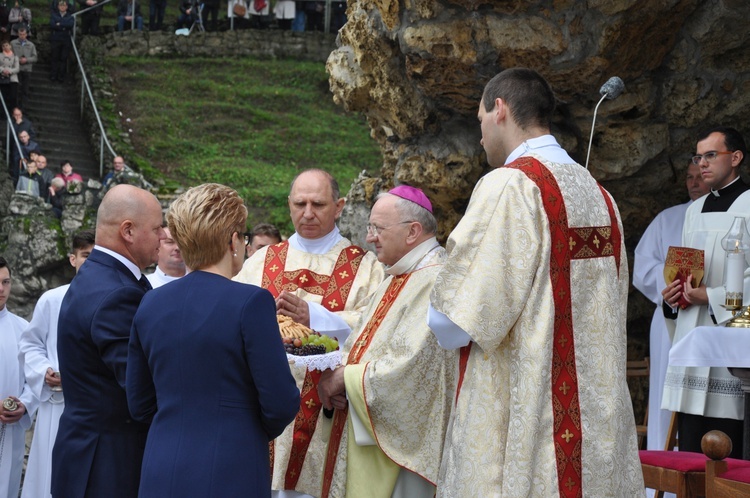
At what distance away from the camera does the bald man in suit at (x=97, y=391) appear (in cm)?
392

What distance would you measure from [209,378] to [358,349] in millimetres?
1516

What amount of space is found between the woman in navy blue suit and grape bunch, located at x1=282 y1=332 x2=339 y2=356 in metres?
0.85

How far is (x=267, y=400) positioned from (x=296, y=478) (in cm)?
184

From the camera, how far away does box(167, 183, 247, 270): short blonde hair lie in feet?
11.7

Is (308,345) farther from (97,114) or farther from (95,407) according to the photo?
(97,114)

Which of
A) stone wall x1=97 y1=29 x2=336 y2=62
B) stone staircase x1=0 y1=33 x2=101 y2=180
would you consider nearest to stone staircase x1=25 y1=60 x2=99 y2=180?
stone staircase x1=0 y1=33 x2=101 y2=180

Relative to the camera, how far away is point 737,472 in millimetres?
4266

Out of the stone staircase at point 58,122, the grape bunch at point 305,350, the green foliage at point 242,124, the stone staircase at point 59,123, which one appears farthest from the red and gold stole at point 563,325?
the stone staircase at point 59,123

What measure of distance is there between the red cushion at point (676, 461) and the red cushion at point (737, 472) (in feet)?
0.64

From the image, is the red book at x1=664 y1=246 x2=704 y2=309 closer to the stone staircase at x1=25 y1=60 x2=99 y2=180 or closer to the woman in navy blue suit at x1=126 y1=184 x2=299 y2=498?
the woman in navy blue suit at x1=126 y1=184 x2=299 y2=498

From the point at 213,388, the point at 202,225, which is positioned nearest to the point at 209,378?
the point at 213,388

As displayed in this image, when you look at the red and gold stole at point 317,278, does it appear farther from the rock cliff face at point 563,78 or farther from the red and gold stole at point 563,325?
the red and gold stole at point 563,325

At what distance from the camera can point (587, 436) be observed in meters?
3.89

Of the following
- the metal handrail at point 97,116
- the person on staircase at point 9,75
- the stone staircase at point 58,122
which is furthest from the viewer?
the stone staircase at point 58,122
